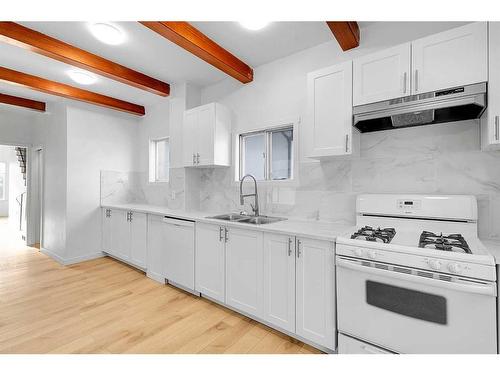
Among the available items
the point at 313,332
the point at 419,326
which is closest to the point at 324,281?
the point at 313,332

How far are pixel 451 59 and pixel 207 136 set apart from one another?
234 cm

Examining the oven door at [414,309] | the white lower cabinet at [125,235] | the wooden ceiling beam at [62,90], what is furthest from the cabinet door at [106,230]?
the oven door at [414,309]

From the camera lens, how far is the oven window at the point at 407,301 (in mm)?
1309

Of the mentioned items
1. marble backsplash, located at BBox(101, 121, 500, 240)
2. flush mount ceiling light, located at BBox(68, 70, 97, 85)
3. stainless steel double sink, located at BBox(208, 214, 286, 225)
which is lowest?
stainless steel double sink, located at BBox(208, 214, 286, 225)

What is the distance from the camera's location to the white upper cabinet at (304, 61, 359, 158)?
6.41 feet

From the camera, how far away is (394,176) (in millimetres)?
2029

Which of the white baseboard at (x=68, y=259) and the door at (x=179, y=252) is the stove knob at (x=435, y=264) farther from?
the white baseboard at (x=68, y=259)

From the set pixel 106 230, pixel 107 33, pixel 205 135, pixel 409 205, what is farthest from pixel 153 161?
pixel 409 205

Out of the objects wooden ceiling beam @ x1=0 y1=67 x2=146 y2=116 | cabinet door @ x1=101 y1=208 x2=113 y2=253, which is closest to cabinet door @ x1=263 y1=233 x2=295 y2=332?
cabinet door @ x1=101 y1=208 x2=113 y2=253

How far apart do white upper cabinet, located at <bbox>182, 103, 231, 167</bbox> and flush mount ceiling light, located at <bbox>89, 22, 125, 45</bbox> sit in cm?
106

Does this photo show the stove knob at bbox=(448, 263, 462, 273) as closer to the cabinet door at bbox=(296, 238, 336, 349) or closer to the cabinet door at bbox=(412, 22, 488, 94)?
the cabinet door at bbox=(296, 238, 336, 349)

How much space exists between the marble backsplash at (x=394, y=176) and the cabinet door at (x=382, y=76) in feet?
1.32

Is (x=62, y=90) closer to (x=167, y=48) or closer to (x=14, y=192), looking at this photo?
(x=167, y=48)

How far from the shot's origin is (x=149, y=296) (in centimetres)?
271
